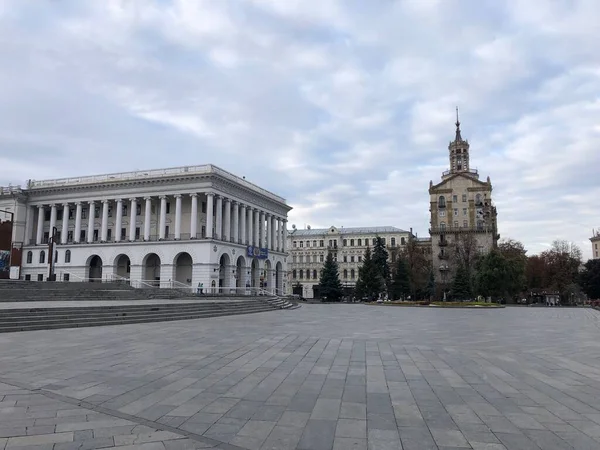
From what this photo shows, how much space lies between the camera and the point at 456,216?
8438 centimetres

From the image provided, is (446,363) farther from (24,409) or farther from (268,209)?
(268,209)

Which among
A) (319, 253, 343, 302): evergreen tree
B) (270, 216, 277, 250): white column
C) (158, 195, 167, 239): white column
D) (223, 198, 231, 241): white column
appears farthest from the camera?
(270, 216, 277, 250): white column

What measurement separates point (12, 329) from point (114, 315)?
490cm

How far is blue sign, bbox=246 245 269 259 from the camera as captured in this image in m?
65.2

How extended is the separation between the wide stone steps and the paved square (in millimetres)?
3830

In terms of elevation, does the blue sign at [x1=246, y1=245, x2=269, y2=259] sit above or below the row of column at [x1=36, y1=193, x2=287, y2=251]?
below

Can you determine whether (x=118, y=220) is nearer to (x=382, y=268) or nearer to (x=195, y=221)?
(x=195, y=221)

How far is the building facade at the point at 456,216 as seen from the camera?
82.1 meters

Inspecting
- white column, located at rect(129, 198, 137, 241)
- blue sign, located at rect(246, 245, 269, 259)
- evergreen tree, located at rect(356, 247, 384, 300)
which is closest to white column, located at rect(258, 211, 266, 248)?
blue sign, located at rect(246, 245, 269, 259)

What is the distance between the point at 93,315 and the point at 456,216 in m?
75.6

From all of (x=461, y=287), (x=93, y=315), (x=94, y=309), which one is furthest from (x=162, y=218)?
(x=461, y=287)

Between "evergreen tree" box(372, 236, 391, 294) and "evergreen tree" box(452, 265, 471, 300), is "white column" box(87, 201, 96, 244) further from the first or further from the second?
"evergreen tree" box(452, 265, 471, 300)

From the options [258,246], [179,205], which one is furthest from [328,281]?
[179,205]

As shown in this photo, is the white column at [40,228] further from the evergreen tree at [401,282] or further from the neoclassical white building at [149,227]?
Result: the evergreen tree at [401,282]
